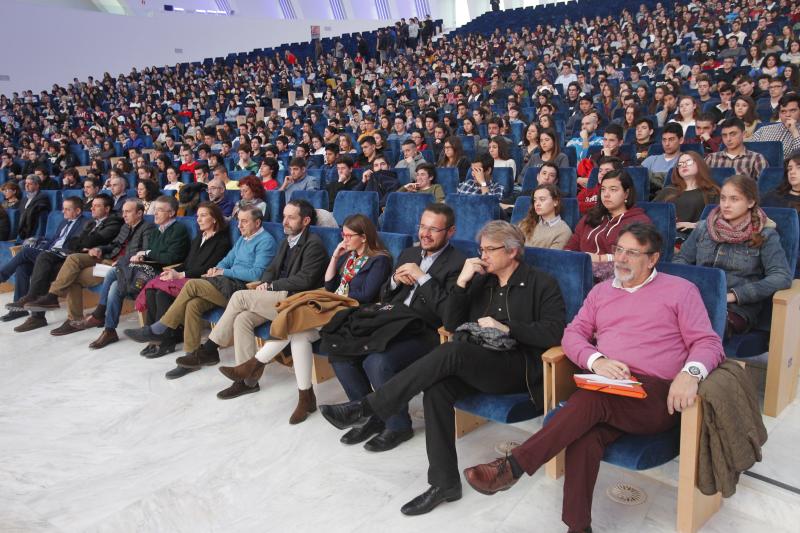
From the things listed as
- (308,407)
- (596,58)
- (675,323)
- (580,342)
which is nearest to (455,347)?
(580,342)

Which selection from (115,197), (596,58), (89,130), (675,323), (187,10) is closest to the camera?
(675,323)

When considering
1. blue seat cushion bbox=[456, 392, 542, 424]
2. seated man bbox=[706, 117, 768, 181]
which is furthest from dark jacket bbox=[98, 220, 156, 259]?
seated man bbox=[706, 117, 768, 181]

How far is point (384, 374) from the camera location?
2.09m

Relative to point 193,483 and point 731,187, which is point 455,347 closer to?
point 193,483

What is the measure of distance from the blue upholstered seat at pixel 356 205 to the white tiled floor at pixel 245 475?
1.19 m

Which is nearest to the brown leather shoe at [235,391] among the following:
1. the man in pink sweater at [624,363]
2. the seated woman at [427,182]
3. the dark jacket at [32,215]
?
the man in pink sweater at [624,363]

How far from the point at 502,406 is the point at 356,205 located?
6.90 ft

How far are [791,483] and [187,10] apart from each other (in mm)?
19267

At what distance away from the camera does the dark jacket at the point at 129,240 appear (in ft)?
12.4

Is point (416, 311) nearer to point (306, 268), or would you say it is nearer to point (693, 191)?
point (306, 268)

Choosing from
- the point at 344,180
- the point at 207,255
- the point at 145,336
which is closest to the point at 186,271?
the point at 207,255

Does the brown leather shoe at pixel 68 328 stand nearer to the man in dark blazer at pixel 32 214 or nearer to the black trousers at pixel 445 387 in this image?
the man in dark blazer at pixel 32 214

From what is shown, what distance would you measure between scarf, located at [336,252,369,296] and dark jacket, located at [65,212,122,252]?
7.25 feet

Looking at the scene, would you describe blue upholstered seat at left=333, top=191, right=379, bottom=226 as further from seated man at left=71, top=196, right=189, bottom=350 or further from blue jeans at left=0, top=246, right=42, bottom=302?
blue jeans at left=0, top=246, right=42, bottom=302
